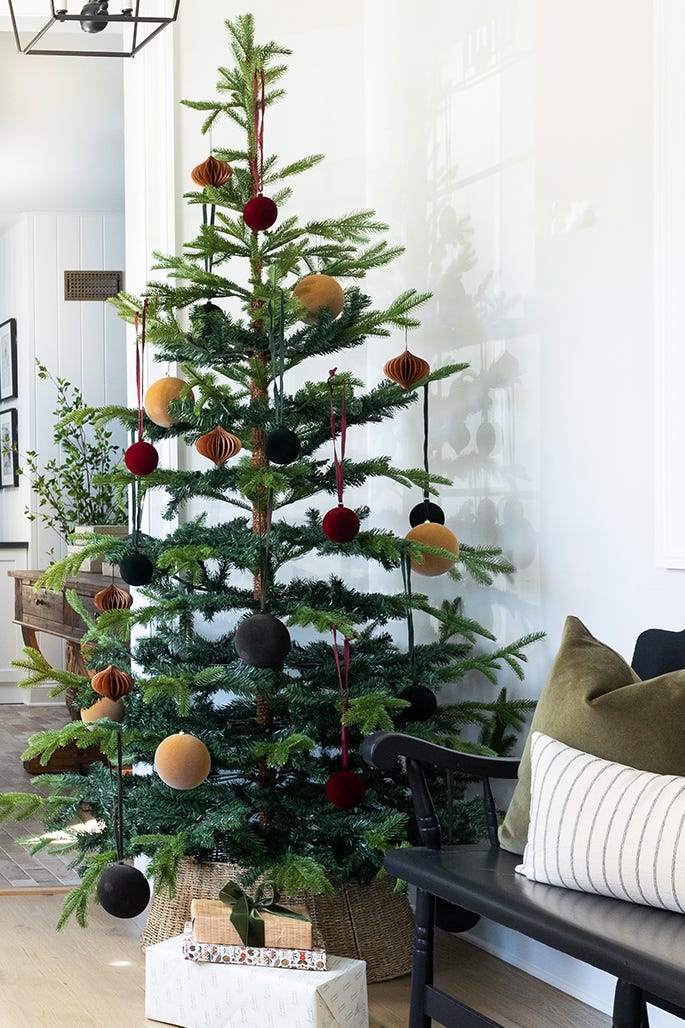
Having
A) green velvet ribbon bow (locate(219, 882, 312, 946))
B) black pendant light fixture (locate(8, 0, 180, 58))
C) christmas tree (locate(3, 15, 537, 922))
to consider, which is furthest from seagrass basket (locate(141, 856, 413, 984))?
black pendant light fixture (locate(8, 0, 180, 58))

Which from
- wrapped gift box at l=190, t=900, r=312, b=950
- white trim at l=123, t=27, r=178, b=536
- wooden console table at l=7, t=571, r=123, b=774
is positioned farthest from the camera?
wooden console table at l=7, t=571, r=123, b=774

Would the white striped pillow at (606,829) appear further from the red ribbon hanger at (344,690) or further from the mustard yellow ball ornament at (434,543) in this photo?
the mustard yellow ball ornament at (434,543)

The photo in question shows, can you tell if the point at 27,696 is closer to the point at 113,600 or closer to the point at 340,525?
the point at 113,600

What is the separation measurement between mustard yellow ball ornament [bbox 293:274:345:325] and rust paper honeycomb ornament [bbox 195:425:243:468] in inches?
12.7

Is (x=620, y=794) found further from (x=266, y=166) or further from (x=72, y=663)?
(x=72, y=663)

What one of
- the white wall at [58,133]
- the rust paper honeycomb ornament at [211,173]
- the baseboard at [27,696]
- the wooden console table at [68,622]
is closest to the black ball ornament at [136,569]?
the rust paper honeycomb ornament at [211,173]

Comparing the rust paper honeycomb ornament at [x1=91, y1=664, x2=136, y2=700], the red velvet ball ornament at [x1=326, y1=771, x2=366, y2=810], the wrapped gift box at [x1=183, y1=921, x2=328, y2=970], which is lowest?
Result: the wrapped gift box at [x1=183, y1=921, x2=328, y2=970]

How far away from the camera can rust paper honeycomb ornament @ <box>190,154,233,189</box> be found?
8.65 ft

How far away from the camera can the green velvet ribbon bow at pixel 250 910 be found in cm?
234

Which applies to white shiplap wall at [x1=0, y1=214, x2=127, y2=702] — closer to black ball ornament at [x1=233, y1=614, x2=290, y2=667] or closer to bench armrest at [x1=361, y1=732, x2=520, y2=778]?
black ball ornament at [x1=233, y1=614, x2=290, y2=667]

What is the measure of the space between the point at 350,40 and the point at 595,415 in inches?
59.5

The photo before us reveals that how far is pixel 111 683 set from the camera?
2.50 meters

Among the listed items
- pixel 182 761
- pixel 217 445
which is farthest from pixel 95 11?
pixel 182 761

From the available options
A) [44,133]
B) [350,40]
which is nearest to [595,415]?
[350,40]
